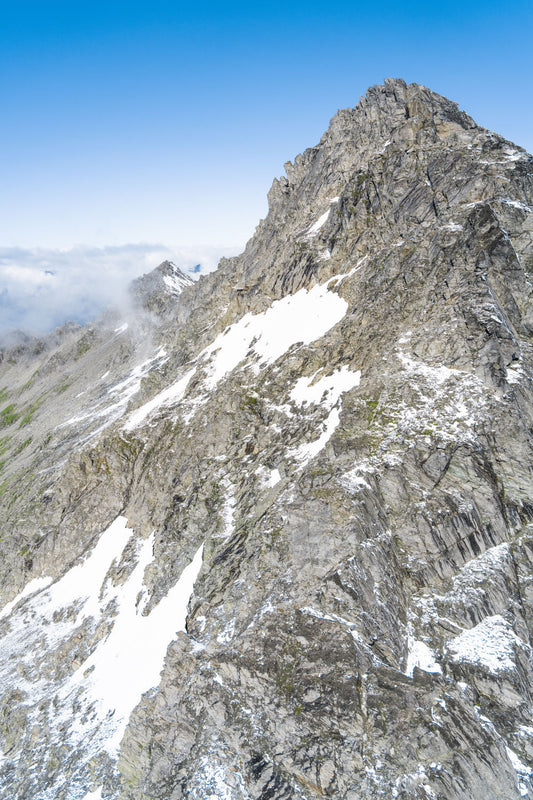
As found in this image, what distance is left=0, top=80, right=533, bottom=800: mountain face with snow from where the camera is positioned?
18750 millimetres

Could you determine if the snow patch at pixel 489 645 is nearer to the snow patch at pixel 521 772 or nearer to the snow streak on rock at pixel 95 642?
the snow patch at pixel 521 772

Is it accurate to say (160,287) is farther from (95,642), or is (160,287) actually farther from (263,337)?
(95,642)

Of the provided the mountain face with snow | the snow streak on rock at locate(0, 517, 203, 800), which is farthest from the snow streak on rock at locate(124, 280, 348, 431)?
the snow streak on rock at locate(0, 517, 203, 800)

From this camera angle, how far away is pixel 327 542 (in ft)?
76.7

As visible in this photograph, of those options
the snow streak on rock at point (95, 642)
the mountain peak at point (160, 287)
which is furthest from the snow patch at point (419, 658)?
the mountain peak at point (160, 287)

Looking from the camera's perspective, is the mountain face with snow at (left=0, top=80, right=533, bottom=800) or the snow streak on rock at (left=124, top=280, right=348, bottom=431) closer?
the mountain face with snow at (left=0, top=80, right=533, bottom=800)

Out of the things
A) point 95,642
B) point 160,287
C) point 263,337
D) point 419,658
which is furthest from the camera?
point 160,287

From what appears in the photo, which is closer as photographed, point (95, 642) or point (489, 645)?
point (489, 645)

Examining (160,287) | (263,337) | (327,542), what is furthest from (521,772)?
(160,287)

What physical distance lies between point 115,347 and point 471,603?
115 m

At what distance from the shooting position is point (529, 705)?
61.6ft

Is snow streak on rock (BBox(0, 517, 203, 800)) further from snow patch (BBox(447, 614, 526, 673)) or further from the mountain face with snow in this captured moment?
snow patch (BBox(447, 614, 526, 673))

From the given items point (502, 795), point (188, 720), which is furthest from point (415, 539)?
point (188, 720)

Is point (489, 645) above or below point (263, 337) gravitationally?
below
